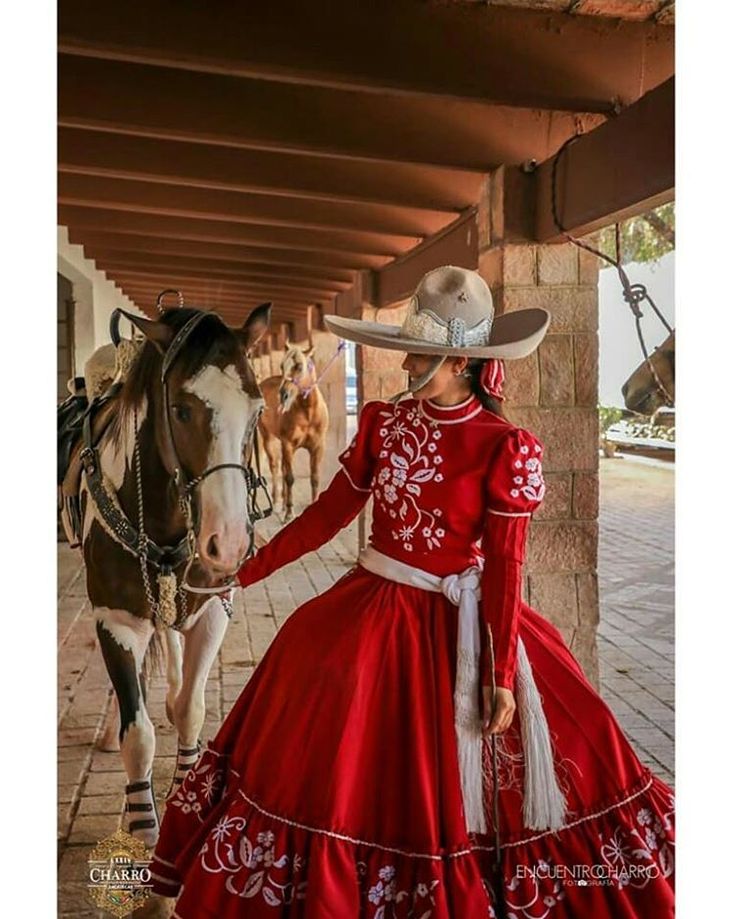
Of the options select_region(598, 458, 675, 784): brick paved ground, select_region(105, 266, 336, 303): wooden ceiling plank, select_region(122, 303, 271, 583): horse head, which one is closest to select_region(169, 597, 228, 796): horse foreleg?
select_region(122, 303, 271, 583): horse head

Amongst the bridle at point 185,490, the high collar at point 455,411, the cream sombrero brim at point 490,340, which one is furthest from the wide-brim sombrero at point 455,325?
the bridle at point 185,490

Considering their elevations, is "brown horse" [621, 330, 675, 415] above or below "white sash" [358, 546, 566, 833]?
above

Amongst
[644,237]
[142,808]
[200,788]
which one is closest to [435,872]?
[200,788]

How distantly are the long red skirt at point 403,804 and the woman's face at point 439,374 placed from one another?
1.26 feet

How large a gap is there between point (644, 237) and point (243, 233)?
0.97 meters

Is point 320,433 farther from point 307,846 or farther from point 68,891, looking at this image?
point 68,891

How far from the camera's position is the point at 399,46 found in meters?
2.17

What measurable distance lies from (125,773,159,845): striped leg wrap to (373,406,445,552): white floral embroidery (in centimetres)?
88

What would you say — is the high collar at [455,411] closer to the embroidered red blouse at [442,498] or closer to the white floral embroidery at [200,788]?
the embroidered red blouse at [442,498]

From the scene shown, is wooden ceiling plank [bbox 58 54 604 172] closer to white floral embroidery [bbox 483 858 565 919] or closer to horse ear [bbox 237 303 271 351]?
horse ear [bbox 237 303 271 351]

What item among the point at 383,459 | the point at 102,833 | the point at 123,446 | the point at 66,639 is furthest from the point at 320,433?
the point at 102,833

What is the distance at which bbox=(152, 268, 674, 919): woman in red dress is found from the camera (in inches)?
69.2

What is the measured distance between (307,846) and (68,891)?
0.53 meters
